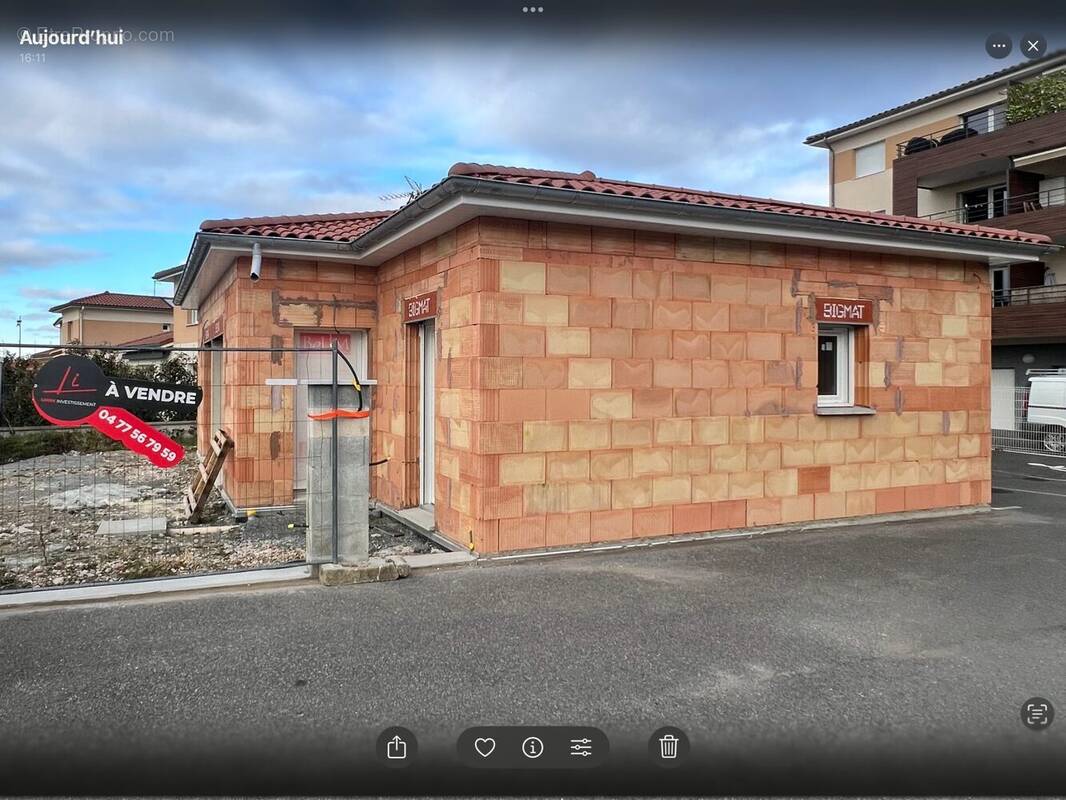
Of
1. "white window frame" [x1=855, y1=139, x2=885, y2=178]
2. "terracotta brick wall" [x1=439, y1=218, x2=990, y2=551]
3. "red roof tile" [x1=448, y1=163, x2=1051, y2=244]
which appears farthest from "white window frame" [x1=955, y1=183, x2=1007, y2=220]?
"terracotta brick wall" [x1=439, y1=218, x2=990, y2=551]

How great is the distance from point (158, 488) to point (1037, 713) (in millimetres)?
10855

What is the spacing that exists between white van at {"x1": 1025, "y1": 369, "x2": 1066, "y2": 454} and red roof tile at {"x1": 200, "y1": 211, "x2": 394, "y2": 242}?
14852 millimetres

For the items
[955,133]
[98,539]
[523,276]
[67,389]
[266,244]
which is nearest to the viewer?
[67,389]

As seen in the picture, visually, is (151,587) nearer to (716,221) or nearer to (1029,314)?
(716,221)

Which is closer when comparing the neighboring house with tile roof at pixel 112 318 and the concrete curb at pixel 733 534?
the concrete curb at pixel 733 534

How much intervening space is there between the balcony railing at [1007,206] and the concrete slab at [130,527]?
20197mm

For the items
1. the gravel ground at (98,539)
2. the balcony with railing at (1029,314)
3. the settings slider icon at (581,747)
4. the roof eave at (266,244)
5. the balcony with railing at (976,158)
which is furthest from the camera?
the balcony with railing at (976,158)

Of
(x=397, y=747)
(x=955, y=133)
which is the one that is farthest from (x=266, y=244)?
(x=955, y=133)

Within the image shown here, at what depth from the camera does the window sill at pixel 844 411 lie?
7883 mm

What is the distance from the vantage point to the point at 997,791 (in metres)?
2.53

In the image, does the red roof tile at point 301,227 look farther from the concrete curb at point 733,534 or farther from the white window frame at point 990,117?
the white window frame at point 990,117

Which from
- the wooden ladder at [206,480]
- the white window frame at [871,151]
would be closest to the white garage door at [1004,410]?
the white window frame at [871,151]

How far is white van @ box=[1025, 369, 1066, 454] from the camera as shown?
15.9 meters

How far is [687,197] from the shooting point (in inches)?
277
